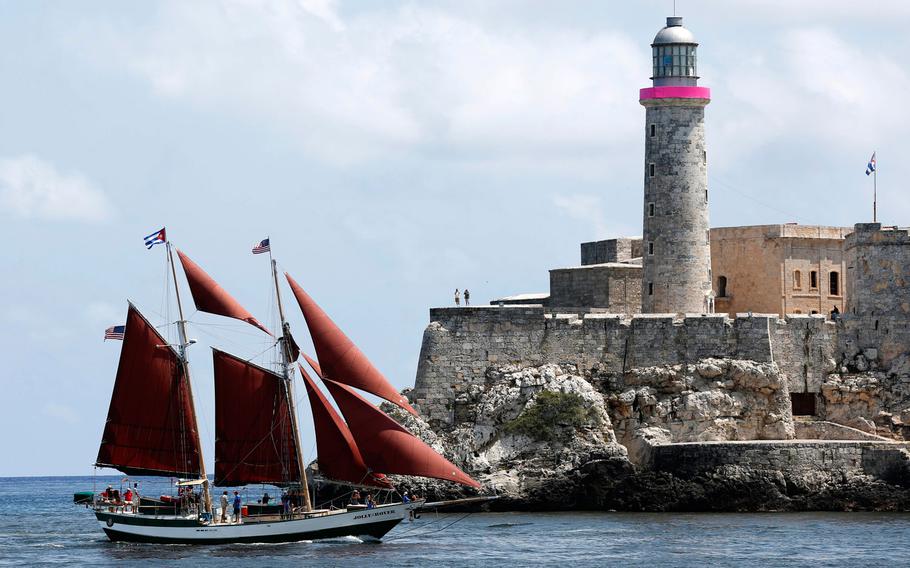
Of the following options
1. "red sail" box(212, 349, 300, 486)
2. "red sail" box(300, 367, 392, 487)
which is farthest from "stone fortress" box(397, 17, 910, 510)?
"red sail" box(212, 349, 300, 486)

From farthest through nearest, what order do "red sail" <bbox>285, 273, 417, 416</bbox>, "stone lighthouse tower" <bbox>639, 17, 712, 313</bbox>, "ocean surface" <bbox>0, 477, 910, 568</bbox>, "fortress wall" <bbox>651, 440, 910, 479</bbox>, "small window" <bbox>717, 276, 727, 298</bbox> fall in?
"small window" <bbox>717, 276, 727, 298</bbox>, "stone lighthouse tower" <bbox>639, 17, 712, 313</bbox>, "fortress wall" <bbox>651, 440, 910, 479</bbox>, "red sail" <bbox>285, 273, 417, 416</bbox>, "ocean surface" <bbox>0, 477, 910, 568</bbox>

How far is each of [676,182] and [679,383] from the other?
6184 mm

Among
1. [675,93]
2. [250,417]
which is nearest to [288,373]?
[250,417]

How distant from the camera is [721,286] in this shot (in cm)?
6494

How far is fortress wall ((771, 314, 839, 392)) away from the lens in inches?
2266

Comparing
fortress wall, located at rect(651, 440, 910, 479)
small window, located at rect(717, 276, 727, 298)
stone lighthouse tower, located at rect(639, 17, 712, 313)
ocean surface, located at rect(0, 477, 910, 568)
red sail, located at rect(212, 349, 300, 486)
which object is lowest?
ocean surface, located at rect(0, 477, 910, 568)

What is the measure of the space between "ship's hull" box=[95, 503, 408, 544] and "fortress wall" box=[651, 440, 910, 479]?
9.50 meters

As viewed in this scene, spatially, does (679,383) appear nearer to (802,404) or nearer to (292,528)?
(802,404)

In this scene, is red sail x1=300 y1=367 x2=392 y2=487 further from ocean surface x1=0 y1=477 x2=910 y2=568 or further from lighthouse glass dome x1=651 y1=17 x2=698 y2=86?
lighthouse glass dome x1=651 y1=17 x2=698 y2=86

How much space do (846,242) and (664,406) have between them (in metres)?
8.04

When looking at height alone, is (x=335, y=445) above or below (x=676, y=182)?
below

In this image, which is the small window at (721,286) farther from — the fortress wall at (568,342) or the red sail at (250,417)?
the red sail at (250,417)

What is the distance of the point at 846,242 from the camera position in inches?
2357

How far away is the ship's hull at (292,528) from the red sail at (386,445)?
1078 millimetres
